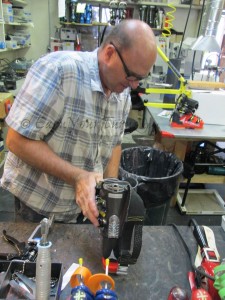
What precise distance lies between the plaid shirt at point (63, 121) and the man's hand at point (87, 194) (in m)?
0.20

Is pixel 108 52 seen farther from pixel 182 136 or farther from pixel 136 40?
pixel 182 136

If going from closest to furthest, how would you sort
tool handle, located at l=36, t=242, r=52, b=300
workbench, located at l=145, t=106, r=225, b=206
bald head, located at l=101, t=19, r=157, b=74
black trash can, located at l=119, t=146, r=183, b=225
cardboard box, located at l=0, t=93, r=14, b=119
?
tool handle, located at l=36, t=242, r=52, b=300 < bald head, located at l=101, t=19, r=157, b=74 < black trash can, located at l=119, t=146, r=183, b=225 < workbench, located at l=145, t=106, r=225, b=206 < cardboard box, located at l=0, t=93, r=14, b=119

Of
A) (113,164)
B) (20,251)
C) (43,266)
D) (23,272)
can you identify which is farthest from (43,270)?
(113,164)

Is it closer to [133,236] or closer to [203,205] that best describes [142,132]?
[203,205]

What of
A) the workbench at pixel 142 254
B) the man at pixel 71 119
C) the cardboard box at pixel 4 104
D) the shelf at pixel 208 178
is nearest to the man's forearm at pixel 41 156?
the man at pixel 71 119

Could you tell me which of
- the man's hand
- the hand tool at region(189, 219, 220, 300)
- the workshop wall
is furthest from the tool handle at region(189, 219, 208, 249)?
the workshop wall

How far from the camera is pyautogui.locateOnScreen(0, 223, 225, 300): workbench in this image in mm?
747

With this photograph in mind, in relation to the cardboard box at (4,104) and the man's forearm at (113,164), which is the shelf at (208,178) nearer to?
the man's forearm at (113,164)

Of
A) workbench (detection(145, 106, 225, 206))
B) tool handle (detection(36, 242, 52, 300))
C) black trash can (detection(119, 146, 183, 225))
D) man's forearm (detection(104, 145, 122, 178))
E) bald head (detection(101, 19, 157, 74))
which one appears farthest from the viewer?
workbench (detection(145, 106, 225, 206))

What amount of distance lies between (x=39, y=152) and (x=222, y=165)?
1874mm

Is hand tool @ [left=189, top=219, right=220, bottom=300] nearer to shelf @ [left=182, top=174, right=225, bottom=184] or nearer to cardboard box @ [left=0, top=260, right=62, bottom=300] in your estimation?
cardboard box @ [left=0, top=260, right=62, bottom=300]

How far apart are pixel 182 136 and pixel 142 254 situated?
3.94ft

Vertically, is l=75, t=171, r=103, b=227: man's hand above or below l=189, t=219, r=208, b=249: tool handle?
above

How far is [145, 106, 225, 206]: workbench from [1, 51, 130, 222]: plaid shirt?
895 millimetres
